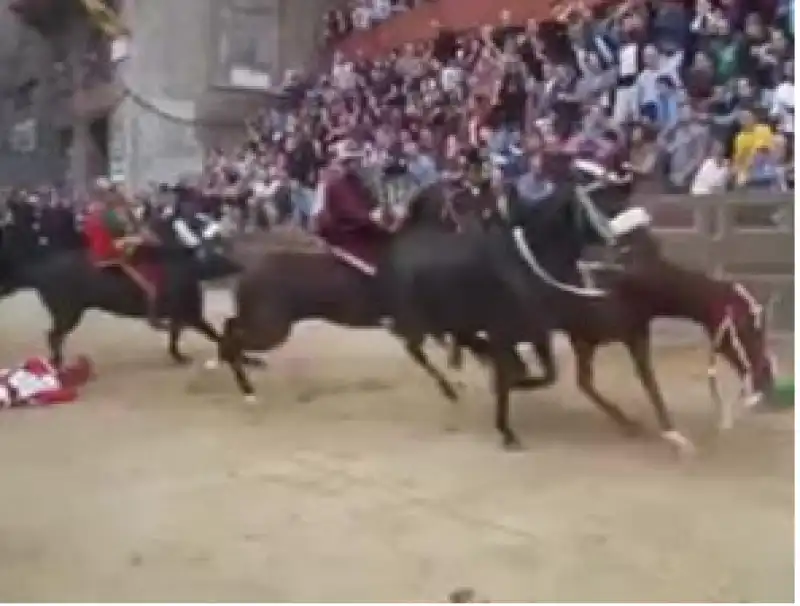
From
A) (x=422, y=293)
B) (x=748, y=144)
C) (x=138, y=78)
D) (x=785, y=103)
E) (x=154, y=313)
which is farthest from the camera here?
(x=154, y=313)

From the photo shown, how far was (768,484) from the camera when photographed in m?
1.62

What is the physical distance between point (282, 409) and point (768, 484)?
2.41 ft

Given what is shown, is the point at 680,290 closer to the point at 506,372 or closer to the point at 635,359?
the point at 635,359

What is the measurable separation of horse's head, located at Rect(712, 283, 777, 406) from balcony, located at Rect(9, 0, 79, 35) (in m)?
0.93

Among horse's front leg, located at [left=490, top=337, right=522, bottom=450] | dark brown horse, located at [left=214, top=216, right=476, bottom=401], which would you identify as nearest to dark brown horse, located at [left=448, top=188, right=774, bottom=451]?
horse's front leg, located at [left=490, top=337, right=522, bottom=450]

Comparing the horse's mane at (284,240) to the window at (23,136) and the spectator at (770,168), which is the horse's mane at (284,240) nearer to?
the window at (23,136)

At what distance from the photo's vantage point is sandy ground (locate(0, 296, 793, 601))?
156cm

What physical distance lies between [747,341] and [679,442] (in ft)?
0.52

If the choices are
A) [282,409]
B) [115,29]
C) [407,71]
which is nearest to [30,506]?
[282,409]

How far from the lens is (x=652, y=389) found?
204cm

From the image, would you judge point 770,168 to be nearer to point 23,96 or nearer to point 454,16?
point 454,16

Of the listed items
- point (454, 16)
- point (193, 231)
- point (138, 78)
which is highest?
point (454, 16)

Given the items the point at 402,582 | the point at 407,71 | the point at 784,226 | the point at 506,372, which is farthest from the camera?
the point at 506,372

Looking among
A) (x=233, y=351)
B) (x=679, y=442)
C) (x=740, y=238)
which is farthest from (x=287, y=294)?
(x=740, y=238)
